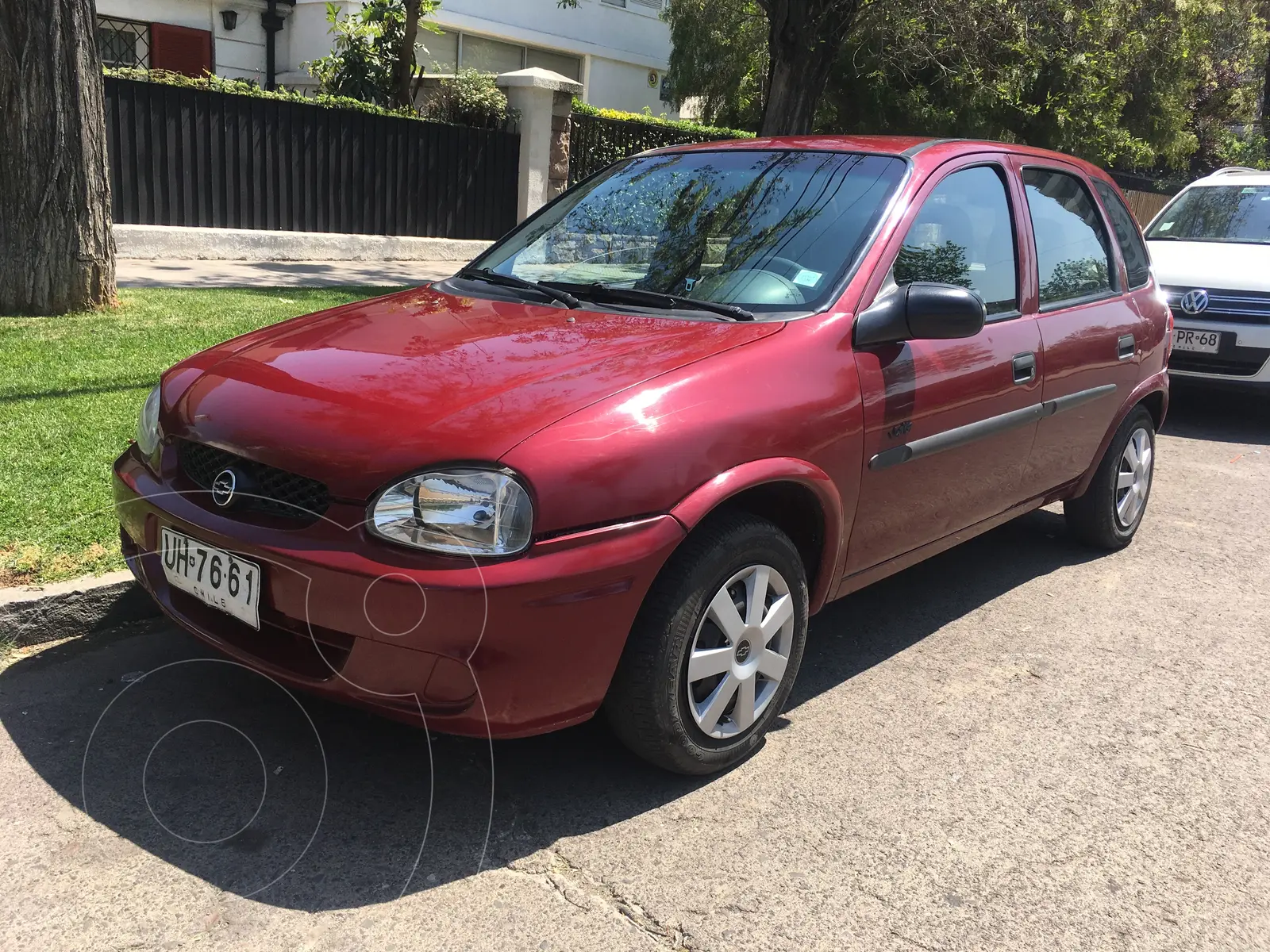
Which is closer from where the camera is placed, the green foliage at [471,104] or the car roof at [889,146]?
the car roof at [889,146]

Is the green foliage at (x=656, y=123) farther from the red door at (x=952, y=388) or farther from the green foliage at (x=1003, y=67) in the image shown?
the red door at (x=952, y=388)

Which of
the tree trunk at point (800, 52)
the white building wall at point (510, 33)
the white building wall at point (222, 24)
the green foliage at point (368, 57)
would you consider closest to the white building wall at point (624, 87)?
the white building wall at point (510, 33)

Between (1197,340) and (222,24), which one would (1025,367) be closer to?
(1197,340)

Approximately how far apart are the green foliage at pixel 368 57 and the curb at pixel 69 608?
→ 1249 centimetres

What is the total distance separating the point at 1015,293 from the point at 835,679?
5.09 feet

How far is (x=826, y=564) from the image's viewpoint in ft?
10.9

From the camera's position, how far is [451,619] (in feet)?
8.09

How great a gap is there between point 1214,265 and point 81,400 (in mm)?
7492

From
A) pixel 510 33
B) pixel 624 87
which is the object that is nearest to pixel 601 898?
pixel 510 33

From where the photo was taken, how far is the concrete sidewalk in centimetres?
979

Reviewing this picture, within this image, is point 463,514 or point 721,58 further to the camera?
point 721,58

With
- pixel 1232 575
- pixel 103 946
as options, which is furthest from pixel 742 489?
pixel 1232 575

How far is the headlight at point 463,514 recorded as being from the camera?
8.25ft

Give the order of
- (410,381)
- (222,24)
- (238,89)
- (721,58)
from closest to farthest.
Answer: (410,381) < (238,89) < (222,24) < (721,58)
